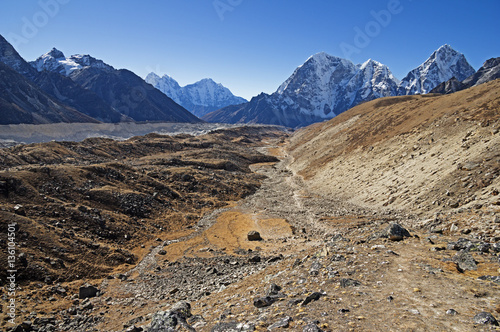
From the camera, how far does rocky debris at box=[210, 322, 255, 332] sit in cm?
842

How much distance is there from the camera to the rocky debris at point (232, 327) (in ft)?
27.6

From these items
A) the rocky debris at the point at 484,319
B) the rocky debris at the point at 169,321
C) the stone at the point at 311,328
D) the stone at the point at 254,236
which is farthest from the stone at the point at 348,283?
the stone at the point at 254,236

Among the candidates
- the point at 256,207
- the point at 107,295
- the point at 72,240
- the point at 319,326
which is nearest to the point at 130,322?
the point at 107,295

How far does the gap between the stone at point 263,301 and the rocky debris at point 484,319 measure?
5846 mm

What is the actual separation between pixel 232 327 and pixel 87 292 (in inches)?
521

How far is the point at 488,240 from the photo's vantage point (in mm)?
12562

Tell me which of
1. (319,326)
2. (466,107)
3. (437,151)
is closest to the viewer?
(319,326)

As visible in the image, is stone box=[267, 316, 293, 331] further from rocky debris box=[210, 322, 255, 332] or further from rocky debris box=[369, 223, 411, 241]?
rocky debris box=[369, 223, 411, 241]

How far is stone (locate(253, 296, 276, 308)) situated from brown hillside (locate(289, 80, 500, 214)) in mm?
15383

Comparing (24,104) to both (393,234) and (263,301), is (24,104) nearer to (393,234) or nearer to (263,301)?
(263,301)

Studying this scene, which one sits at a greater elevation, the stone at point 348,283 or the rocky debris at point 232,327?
the stone at point 348,283

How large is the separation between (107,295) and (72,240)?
23.4 feet

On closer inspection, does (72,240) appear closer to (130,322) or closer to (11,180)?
(11,180)

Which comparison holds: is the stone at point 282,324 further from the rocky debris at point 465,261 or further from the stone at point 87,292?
the stone at point 87,292
